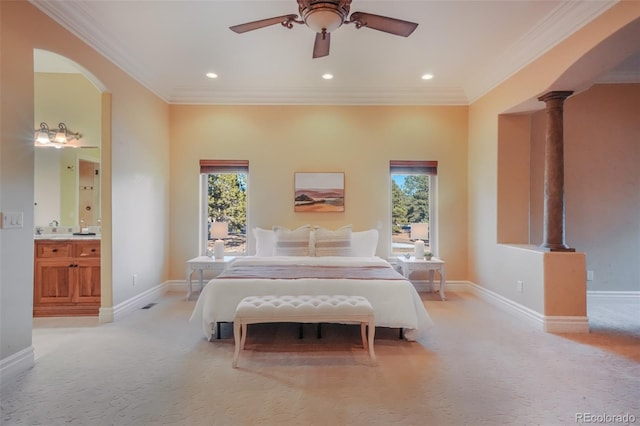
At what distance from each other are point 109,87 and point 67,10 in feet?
2.72

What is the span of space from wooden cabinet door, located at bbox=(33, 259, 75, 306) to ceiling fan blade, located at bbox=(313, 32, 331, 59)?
3.62 m

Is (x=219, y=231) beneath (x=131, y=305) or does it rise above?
above

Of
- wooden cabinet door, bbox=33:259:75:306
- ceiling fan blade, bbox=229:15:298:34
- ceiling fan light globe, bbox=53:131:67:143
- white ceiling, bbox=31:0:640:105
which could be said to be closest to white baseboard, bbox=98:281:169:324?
wooden cabinet door, bbox=33:259:75:306

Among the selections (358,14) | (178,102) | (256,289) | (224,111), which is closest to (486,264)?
(256,289)

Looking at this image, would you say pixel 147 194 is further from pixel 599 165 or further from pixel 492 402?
pixel 599 165

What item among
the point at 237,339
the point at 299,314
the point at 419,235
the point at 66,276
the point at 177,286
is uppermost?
the point at 419,235

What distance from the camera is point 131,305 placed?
382 centimetres

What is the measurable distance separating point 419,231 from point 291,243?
196cm

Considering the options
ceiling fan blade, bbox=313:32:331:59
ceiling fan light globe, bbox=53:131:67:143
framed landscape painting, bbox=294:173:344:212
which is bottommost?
framed landscape painting, bbox=294:173:344:212

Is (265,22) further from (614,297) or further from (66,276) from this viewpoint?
(614,297)

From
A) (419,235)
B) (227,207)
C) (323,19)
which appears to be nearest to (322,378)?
(323,19)

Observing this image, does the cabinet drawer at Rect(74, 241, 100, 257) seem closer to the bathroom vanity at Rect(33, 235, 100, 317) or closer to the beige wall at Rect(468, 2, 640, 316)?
the bathroom vanity at Rect(33, 235, 100, 317)

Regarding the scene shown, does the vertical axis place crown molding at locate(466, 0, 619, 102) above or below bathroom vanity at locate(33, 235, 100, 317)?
above

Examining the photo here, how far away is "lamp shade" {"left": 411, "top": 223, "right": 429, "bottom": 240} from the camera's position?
4699 millimetres
